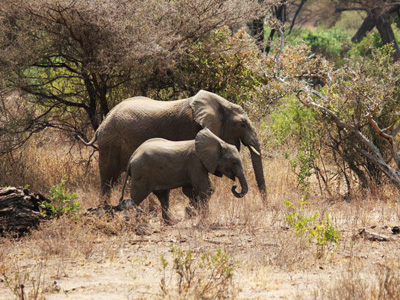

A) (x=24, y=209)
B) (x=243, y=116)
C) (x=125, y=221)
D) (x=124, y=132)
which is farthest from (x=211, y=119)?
(x=24, y=209)

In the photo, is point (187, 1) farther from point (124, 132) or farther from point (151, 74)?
point (124, 132)

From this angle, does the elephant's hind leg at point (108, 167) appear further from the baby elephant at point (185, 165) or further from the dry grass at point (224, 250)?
the baby elephant at point (185, 165)

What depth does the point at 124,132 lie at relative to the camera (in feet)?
35.1

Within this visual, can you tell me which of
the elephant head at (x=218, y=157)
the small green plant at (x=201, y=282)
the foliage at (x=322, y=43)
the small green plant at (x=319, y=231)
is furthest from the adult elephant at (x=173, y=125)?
the foliage at (x=322, y=43)

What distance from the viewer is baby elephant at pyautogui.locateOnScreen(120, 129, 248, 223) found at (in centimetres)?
934

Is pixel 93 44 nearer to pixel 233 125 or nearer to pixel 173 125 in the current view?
pixel 173 125

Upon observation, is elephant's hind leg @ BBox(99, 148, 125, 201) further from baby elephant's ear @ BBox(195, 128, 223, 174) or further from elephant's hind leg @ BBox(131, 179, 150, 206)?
baby elephant's ear @ BBox(195, 128, 223, 174)

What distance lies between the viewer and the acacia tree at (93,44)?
11.7m

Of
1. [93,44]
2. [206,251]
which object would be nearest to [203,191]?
[206,251]

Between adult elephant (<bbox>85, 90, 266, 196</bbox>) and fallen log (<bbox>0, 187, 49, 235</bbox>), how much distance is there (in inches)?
80.7

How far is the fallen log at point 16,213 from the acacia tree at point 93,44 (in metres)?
3.46

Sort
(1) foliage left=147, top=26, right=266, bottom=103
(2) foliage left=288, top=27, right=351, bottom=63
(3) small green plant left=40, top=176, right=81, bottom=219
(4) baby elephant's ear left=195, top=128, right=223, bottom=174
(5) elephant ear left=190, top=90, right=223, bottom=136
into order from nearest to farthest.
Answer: (3) small green plant left=40, top=176, right=81, bottom=219 < (4) baby elephant's ear left=195, top=128, right=223, bottom=174 < (5) elephant ear left=190, top=90, right=223, bottom=136 < (1) foliage left=147, top=26, right=266, bottom=103 < (2) foliage left=288, top=27, right=351, bottom=63

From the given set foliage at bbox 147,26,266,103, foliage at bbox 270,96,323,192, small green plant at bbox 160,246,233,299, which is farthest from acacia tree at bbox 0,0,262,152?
small green plant at bbox 160,246,233,299

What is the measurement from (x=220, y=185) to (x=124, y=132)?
1787 mm
